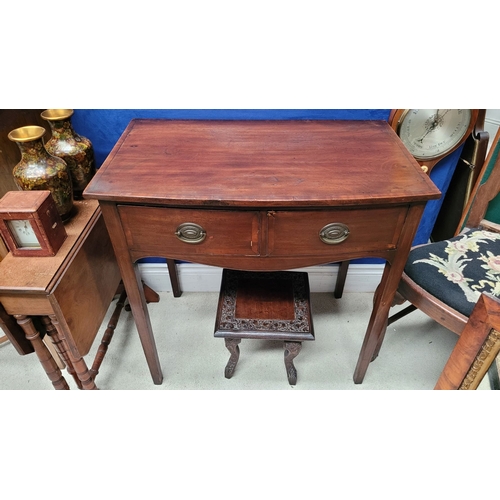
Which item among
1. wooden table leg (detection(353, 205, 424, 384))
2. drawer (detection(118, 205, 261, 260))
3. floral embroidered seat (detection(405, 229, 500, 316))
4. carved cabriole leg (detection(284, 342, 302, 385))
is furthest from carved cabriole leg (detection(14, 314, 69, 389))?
floral embroidered seat (detection(405, 229, 500, 316))

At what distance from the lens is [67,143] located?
45.3 inches

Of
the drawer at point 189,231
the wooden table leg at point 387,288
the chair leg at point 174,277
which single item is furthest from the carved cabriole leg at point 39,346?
the wooden table leg at point 387,288

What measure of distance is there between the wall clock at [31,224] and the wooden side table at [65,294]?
27 mm

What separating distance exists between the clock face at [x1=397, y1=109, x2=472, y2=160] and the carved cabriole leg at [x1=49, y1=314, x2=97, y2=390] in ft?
4.08

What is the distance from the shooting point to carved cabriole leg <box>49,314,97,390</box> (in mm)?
1024

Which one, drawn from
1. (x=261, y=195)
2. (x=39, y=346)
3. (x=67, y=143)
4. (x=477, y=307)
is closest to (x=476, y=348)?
(x=477, y=307)

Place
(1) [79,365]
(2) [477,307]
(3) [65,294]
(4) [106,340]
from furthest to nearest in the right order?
(4) [106,340] < (1) [79,365] < (3) [65,294] < (2) [477,307]

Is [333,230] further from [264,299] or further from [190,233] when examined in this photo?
[264,299]

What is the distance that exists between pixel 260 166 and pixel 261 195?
14 centimetres

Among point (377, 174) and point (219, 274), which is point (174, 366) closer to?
point (219, 274)

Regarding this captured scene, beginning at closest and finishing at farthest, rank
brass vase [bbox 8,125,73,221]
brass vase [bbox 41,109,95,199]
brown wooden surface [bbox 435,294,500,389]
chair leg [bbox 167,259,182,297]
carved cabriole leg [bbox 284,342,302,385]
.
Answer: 1. brown wooden surface [bbox 435,294,500,389]
2. brass vase [bbox 8,125,73,221]
3. brass vase [bbox 41,109,95,199]
4. carved cabriole leg [bbox 284,342,302,385]
5. chair leg [bbox 167,259,182,297]

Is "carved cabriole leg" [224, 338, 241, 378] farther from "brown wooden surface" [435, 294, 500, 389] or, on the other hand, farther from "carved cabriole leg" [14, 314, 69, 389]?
"brown wooden surface" [435, 294, 500, 389]

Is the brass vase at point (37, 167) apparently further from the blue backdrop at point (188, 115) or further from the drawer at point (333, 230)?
the drawer at point (333, 230)

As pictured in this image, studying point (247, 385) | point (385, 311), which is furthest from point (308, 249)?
point (247, 385)
